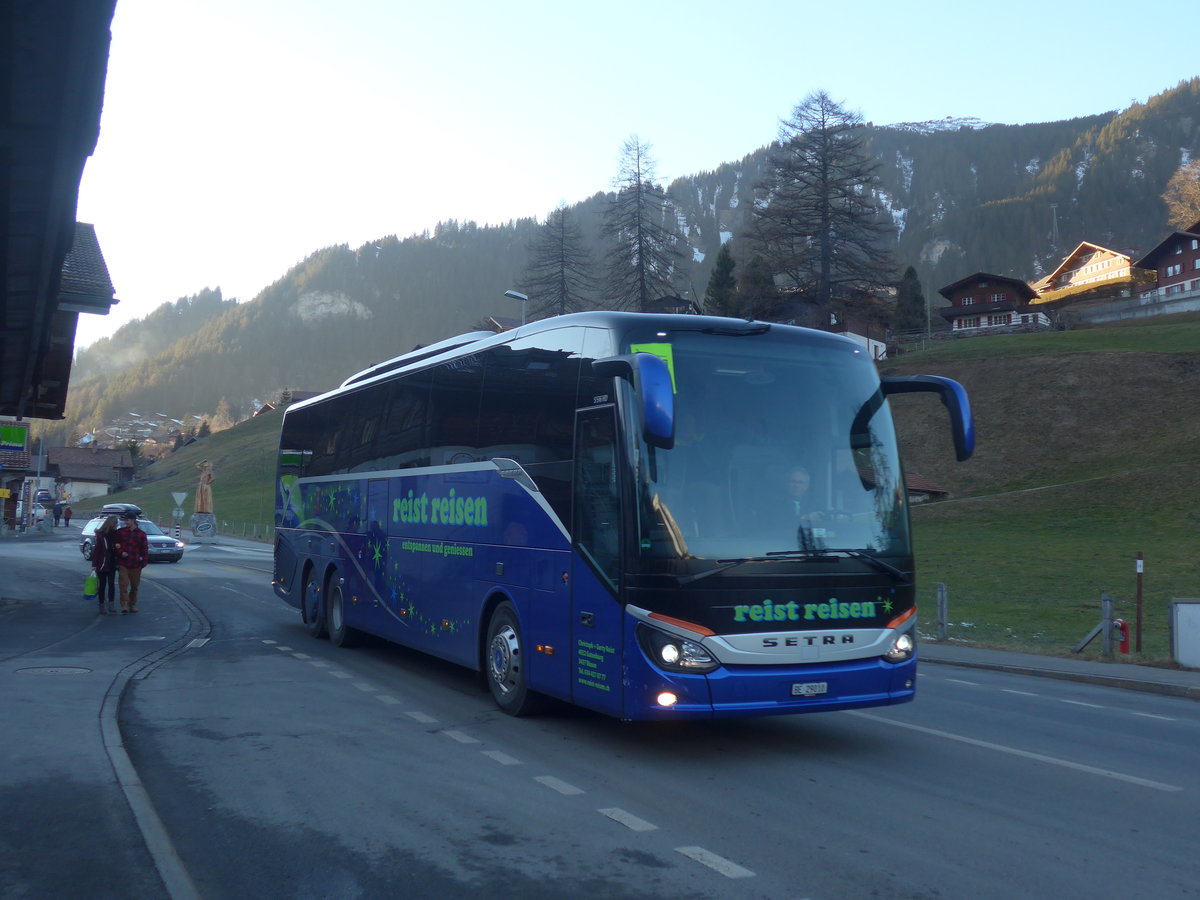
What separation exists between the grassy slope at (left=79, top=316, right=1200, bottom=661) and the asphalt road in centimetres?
929

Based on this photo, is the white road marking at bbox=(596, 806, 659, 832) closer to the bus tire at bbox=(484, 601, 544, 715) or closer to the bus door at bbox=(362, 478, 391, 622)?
the bus tire at bbox=(484, 601, 544, 715)

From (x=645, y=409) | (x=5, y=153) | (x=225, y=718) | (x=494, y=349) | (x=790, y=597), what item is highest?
(x=5, y=153)

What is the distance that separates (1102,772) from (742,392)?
3.78 meters

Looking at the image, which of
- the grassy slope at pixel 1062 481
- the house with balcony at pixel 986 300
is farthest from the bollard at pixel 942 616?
the house with balcony at pixel 986 300

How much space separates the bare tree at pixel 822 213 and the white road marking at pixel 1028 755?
151 feet

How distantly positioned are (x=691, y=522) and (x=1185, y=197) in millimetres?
103516

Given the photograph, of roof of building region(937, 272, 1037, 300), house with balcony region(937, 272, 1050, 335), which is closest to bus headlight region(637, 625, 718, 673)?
house with balcony region(937, 272, 1050, 335)

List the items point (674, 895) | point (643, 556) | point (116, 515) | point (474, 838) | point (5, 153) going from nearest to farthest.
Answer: point (674, 895) → point (474, 838) → point (643, 556) → point (5, 153) → point (116, 515)

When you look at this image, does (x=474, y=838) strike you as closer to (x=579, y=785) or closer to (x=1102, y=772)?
(x=579, y=785)

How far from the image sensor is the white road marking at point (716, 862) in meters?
5.38

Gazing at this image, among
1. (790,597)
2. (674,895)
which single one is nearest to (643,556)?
(790,597)

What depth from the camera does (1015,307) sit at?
10069cm

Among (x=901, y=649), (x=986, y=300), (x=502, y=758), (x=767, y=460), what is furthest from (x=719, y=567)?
(x=986, y=300)

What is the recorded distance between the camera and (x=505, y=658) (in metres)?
9.89
